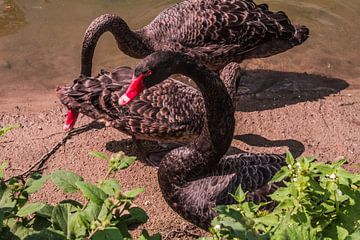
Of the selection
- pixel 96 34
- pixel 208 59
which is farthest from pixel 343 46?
pixel 96 34

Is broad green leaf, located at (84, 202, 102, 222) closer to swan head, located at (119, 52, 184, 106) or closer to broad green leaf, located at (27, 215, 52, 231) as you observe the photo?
broad green leaf, located at (27, 215, 52, 231)

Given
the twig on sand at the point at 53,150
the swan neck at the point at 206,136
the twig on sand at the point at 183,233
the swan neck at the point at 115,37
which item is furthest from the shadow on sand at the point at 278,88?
the twig on sand at the point at 183,233

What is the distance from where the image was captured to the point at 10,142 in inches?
221

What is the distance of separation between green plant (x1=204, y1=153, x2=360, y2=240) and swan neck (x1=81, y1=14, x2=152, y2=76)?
11.9ft

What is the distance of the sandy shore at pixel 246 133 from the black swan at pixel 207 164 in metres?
0.29

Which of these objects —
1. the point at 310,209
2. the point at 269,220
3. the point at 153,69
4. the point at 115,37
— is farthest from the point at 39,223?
the point at 115,37

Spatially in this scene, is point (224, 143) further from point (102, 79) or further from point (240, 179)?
point (102, 79)

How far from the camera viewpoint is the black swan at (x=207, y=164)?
4031 mm

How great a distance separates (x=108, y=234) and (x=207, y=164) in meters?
2.14

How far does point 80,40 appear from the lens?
7.31m

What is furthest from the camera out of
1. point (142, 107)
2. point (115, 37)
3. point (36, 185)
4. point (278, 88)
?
point (278, 88)

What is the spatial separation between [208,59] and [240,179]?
216cm

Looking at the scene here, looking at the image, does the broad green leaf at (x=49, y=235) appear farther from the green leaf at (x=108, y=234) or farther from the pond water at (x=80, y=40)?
the pond water at (x=80, y=40)

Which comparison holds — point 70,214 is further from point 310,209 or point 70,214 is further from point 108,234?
point 310,209
